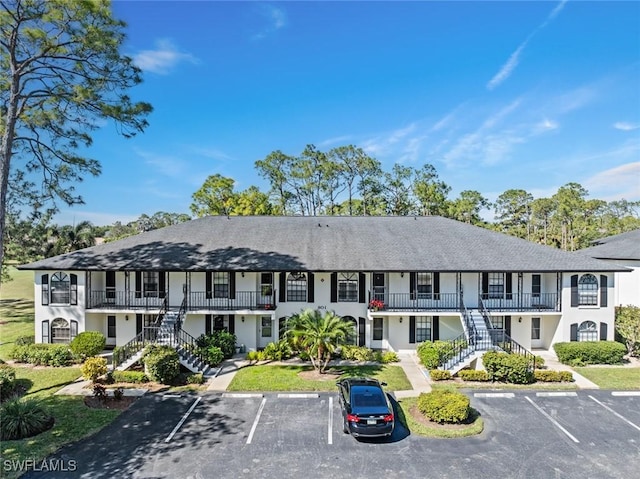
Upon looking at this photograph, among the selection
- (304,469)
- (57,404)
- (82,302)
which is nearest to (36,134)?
(82,302)

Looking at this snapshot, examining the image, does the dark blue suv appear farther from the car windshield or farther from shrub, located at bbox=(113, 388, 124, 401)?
shrub, located at bbox=(113, 388, 124, 401)

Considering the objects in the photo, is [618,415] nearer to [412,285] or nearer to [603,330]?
[603,330]

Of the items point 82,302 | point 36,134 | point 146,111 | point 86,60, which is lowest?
point 82,302

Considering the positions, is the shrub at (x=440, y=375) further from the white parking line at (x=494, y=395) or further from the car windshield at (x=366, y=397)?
the car windshield at (x=366, y=397)

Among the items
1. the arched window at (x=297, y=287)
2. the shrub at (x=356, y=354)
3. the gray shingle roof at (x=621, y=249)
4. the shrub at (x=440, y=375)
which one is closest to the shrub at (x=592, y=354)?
the shrub at (x=440, y=375)

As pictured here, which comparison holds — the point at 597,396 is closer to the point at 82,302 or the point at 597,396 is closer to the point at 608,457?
the point at 608,457
